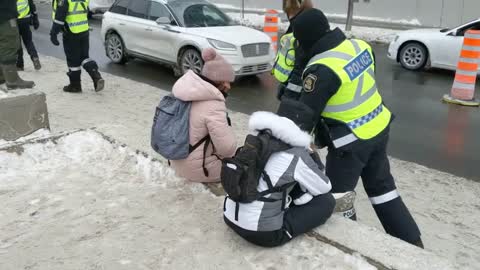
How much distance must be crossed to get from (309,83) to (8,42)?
18.4 feet

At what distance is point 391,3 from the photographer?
20594 mm

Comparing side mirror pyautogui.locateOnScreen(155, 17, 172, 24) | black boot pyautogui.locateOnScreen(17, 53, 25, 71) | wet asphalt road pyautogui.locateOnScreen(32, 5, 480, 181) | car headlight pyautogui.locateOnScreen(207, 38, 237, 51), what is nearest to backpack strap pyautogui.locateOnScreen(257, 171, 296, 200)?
wet asphalt road pyautogui.locateOnScreen(32, 5, 480, 181)

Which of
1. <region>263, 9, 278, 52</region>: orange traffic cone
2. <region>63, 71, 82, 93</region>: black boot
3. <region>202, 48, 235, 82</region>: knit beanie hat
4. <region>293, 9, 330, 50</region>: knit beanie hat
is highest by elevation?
<region>293, 9, 330, 50</region>: knit beanie hat

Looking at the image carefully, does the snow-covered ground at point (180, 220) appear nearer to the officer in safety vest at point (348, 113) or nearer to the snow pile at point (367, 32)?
the officer in safety vest at point (348, 113)

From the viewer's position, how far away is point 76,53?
26.6 ft

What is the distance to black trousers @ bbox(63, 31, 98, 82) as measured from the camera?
26.3 ft

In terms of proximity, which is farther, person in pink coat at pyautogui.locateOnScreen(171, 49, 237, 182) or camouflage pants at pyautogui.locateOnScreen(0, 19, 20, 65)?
camouflage pants at pyautogui.locateOnScreen(0, 19, 20, 65)

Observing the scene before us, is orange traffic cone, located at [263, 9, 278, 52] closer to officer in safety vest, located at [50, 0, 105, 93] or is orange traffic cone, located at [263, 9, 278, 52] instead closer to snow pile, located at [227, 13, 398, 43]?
snow pile, located at [227, 13, 398, 43]

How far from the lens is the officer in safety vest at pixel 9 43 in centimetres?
701

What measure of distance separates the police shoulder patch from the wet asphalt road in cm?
328

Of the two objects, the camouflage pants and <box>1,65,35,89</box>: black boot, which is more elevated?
the camouflage pants

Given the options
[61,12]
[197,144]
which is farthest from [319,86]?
[61,12]

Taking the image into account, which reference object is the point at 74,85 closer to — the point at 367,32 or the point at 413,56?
the point at 413,56

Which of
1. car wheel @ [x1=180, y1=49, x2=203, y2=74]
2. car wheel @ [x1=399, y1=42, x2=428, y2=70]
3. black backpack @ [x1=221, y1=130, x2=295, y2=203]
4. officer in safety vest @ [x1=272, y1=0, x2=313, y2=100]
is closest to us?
black backpack @ [x1=221, y1=130, x2=295, y2=203]
